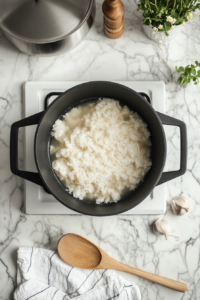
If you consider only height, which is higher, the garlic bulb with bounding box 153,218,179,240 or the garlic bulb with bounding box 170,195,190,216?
the garlic bulb with bounding box 170,195,190,216

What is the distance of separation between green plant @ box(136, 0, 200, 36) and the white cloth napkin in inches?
38.7

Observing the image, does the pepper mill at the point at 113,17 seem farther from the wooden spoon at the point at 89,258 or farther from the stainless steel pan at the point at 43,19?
the wooden spoon at the point at 89,258

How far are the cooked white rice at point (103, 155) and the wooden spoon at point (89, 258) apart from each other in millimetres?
204

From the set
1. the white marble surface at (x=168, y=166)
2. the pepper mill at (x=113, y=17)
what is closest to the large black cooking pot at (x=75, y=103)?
the white marble surface at (x=168, y=166)

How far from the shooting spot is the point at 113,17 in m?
0.98

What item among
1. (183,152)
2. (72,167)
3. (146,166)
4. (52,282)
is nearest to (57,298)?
(52,282)

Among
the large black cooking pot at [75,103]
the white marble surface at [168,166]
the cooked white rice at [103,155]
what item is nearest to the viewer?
the large black cooking pot at [75,103]

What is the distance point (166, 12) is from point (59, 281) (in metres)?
1.11

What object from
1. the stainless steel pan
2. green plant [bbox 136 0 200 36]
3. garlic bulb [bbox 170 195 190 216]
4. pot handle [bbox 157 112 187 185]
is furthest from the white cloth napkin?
green plant [bbox 136 0 200 36]

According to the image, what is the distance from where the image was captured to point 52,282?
1.08m

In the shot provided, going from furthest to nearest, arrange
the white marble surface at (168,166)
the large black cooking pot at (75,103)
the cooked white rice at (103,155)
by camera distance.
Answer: the white marble surface at (168,166) < the cooked white rice at (103,155) < the large black cooking pot at (75,103)

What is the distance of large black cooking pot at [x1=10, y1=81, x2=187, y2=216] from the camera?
896 millimetres

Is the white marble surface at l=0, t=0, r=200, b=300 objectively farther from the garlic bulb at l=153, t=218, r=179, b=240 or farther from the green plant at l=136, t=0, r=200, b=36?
the green plant at l=136, t=0, r=200, b=36

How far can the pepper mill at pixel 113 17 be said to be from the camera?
3.16 feet
